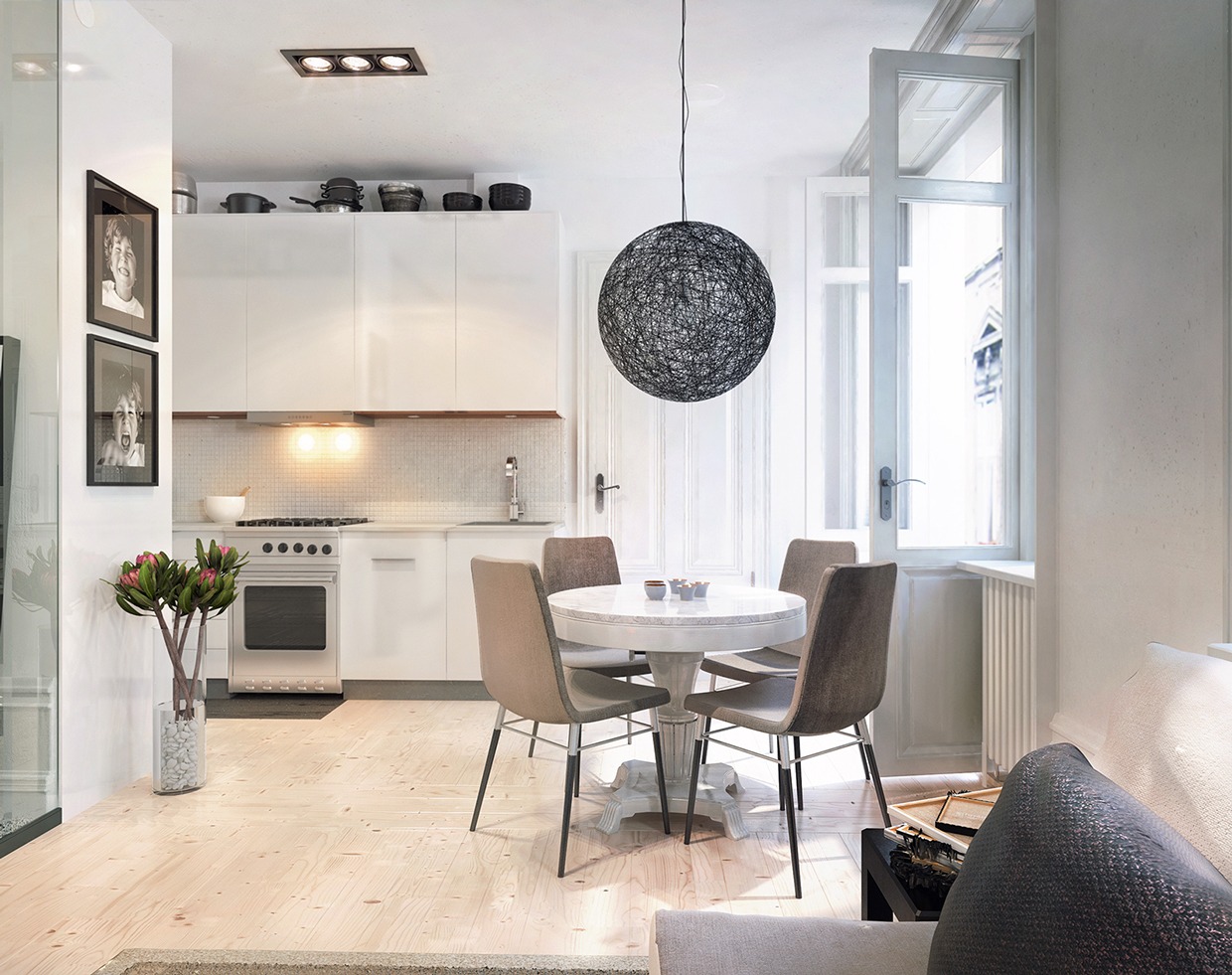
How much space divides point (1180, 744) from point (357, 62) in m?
3.78

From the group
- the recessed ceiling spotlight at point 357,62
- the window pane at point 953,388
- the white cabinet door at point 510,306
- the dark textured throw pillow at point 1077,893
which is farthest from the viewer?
the white cabinet door at point 510,306

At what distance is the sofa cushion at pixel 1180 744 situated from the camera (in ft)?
3.59

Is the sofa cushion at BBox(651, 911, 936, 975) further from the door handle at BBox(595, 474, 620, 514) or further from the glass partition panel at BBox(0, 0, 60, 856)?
the door handle at BBox(595, 474, 620, 514)

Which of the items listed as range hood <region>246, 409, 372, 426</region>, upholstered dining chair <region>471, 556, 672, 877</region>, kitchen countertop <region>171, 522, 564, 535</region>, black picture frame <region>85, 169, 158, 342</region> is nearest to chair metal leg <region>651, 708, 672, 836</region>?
upholstered dining chair <region>471, 556, 672, 877</region>

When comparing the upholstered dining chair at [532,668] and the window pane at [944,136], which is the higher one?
the window pane at [944,136]

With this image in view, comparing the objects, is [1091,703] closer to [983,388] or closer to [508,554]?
[983,388]

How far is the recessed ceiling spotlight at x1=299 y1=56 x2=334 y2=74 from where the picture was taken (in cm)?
369

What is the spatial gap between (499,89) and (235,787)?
3114mm

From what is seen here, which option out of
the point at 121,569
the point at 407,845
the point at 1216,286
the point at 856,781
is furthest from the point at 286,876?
the point at 1216,286

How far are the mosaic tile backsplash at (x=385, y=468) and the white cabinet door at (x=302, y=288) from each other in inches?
20.0

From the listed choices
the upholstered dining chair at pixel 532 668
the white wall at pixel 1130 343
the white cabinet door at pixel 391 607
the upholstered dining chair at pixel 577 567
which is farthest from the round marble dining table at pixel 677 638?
the white cabinet door at pixel 391 607

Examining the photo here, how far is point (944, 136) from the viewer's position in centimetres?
322

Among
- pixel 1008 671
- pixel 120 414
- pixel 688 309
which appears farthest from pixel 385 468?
pixel 1008 671

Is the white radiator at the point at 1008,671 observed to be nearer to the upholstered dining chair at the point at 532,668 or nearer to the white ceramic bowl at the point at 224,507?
the upholstered dining chair at the point at 532,668
